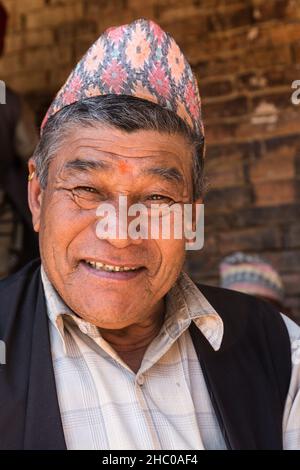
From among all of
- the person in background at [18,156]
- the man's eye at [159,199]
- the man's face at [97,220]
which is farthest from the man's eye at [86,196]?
the person in background at [18,156]

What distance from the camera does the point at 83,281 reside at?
5.76 ft

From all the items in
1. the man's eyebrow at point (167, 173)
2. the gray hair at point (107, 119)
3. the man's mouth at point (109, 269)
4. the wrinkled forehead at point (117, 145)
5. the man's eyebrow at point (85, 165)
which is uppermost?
the gray hair at point (107, 119)

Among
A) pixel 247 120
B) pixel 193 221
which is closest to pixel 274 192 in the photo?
pixel 247 120

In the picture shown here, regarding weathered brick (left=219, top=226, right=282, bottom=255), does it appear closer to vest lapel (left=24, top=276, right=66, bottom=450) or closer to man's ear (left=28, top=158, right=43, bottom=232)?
man's ear (left=28, top=158, right=43, bottom=232)

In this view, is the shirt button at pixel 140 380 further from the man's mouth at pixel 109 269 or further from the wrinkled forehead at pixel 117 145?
the wrinkled forehead at pixel 117 145

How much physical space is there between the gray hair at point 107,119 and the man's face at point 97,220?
0.07ft

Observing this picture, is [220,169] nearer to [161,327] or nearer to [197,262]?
→ [197,262]

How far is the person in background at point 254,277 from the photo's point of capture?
3793mm

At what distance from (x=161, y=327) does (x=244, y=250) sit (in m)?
2.04

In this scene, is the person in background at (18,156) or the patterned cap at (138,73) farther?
the person in background at (18,156)

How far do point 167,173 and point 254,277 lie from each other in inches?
81.8

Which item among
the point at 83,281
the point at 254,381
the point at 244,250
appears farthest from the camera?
the point at 244,250
